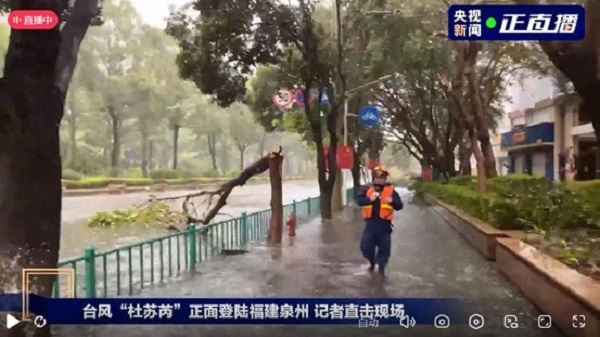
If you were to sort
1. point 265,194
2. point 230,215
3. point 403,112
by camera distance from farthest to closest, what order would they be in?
point 403,112 → point 230,215 → point 265,194

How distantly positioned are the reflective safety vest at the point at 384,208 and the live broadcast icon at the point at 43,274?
A: 974 mm

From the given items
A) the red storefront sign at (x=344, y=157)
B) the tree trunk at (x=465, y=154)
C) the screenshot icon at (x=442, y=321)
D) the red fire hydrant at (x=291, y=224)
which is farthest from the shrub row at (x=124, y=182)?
the tree trunk at (x=465, y=154)

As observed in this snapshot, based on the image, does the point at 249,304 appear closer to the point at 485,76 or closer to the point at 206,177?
the point at 206,177

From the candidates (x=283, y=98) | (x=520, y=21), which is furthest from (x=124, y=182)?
(x=520, y=21)

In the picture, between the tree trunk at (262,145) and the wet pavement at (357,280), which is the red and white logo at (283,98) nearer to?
the tree trunk at (262,145)

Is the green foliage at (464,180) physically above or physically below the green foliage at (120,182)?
below

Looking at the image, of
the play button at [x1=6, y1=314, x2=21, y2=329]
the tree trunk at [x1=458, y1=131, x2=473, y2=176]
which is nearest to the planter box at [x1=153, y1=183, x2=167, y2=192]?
the play button at [x1=6, y1=314, x2=21, y2=329]

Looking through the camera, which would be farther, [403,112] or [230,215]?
[403,112]

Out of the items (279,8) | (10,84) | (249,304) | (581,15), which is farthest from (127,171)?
(581,15)

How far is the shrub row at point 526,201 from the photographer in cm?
234

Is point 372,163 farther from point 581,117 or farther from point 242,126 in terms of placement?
point 581,117

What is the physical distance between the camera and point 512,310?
6.82ft

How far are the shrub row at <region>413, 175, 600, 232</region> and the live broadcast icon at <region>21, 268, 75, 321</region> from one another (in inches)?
55.7

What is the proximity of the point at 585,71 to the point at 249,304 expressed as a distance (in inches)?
52.6
